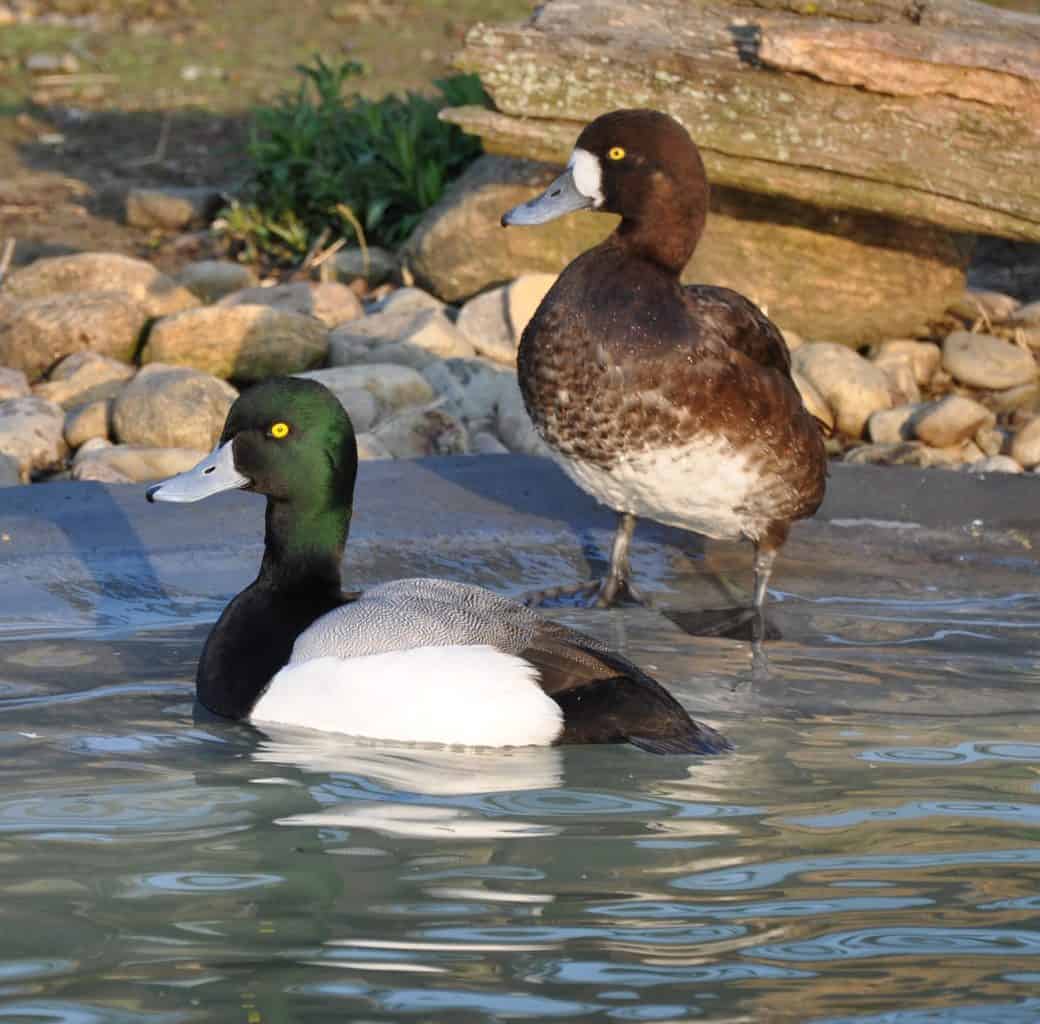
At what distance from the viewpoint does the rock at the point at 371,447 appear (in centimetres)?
670

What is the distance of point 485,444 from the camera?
6.96 m

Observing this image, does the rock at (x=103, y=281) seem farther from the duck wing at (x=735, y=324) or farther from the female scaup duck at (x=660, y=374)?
the duck wing at (x=735, y=324)

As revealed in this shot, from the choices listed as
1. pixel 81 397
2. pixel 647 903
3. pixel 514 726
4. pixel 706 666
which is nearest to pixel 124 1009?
pixel 647 903

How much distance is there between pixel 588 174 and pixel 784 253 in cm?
240

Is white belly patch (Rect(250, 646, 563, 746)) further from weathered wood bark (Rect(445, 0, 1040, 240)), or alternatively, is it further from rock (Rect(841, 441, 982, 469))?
weathered wood bark (Rect(445, 0, 1040, 240))

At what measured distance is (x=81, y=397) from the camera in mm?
7273

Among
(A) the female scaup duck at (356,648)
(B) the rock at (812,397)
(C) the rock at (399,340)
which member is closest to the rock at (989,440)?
(B) the rock at (812,397)

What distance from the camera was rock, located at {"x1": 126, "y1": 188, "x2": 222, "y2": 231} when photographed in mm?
9445

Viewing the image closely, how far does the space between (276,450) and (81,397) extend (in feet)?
9.17

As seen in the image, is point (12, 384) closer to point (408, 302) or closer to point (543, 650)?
point (408, 302)

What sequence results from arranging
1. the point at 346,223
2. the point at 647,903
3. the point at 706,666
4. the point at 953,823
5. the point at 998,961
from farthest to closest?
the point at 346,223
the point at 706,666
the point at 953,823
the point at 647,903
the point at 998,961

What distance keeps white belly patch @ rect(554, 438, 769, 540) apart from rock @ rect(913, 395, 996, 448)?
1.88 meters

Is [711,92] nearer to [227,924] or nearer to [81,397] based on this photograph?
[81,397]

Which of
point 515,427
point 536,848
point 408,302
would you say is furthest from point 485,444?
point 536,848
